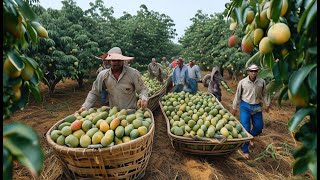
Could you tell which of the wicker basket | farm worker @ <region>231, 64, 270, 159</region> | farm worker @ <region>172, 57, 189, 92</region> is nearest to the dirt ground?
the wicker basket

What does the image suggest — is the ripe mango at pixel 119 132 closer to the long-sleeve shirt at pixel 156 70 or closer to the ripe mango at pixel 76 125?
the ripe mango at pixel 76 125

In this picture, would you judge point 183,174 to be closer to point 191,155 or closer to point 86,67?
point 191,155

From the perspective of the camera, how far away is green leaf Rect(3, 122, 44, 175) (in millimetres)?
820

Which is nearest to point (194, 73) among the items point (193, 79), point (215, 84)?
point (193, 79)

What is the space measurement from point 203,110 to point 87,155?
2802 millimetres

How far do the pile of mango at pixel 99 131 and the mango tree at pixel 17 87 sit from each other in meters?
1.36

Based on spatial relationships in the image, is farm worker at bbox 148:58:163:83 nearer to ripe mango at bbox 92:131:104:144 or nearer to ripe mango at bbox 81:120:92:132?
ripe mango at bbox 81:120:92:132

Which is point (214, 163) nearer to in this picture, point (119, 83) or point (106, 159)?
point (119, 83)

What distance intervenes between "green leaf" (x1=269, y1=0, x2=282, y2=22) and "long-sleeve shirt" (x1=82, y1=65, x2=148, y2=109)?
9.58ft

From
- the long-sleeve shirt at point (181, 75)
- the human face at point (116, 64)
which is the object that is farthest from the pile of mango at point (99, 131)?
the long-sleeve shirt at point (181, 75)

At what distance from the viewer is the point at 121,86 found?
4133 millimetres

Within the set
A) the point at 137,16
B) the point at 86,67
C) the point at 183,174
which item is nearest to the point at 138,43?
the point at 137,16

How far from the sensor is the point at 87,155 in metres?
2.69

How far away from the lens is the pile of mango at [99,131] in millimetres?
2789
